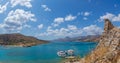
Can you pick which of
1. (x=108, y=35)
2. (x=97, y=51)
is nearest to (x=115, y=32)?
(x=108, y=35)

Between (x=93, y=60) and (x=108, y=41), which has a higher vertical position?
(x=108, y=41)

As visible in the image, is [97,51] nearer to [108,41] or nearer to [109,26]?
[108,41]

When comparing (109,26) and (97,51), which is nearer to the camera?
(97,51)

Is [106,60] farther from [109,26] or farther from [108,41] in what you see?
[109,26]

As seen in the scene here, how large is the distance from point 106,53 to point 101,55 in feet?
2.08

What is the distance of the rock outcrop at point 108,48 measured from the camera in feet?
57.9

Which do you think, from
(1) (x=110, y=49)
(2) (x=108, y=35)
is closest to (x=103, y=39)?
(2) (x=108, y=35)

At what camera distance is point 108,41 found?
63.5 ft

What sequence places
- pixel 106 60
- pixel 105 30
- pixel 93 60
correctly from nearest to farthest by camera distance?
pixel 106 60 → pixel 93 60 → pixel 105 30

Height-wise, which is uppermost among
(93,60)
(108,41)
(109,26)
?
(109,26)

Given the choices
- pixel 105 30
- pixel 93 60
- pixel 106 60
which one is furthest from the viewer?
pixel 105 30

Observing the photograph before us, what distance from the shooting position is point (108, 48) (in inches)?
736

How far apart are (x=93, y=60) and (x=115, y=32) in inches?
111

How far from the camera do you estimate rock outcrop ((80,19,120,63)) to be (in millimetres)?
17641
